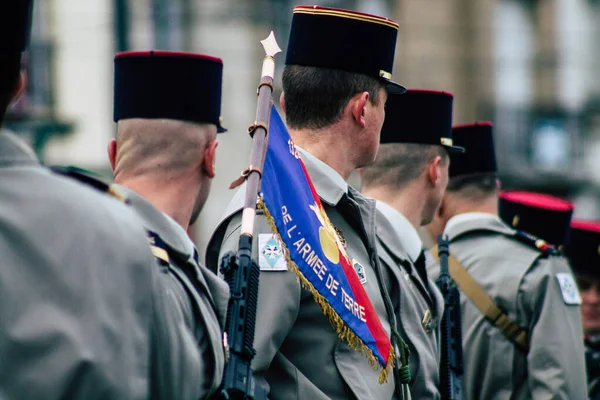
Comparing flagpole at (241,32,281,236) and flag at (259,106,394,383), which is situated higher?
flagpole at (241,32,281,236)

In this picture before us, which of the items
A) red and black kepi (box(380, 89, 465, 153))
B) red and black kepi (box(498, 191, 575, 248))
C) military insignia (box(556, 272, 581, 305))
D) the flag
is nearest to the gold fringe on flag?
the flag

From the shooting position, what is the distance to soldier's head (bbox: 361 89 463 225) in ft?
15.8

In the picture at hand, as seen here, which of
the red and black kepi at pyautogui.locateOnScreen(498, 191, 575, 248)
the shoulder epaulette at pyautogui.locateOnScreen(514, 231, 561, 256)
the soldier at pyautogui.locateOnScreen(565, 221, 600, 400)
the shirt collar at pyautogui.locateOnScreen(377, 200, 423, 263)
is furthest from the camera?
the soldier at pyautogui.locateOnScreen(565, 221, 600, 400)

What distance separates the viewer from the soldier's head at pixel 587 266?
653cm

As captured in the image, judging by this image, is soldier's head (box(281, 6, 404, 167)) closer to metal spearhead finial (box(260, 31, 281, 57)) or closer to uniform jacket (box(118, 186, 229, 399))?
metal spearhead finial (box(260, 31, 281, 57))

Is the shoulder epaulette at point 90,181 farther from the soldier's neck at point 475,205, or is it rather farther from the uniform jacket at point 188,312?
the soldier's neck at point 475,205

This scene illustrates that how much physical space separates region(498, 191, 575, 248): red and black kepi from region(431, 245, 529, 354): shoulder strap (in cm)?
84

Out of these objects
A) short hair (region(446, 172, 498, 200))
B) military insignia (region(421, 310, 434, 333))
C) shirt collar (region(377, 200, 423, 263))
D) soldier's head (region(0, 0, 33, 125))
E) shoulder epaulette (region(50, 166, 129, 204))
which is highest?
soldier's head (region(0, 0, 33, 125))

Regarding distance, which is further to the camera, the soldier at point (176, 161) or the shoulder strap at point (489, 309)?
the shoulder strap at point (489, 309)

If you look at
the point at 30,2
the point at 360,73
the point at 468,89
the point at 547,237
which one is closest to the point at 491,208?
the point at 547,237

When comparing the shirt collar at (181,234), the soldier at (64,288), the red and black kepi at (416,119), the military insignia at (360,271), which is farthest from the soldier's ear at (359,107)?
the soldier at (64,288)

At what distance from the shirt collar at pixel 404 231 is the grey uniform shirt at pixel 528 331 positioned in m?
0.72

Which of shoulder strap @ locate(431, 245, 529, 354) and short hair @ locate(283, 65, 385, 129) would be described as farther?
shoulder strap @ locate(431, 245, 529, 354)

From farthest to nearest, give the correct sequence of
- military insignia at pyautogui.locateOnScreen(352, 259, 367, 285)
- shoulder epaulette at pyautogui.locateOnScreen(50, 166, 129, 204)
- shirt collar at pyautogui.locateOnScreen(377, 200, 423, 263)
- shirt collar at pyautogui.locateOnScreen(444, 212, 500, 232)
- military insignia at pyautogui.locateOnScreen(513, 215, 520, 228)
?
military insignia at pyautogui.locateOnScreen(513, 215, 520, 228) → shirt collar at pyautogui.locateOnScreen(444, 212, 500, 232) → shirt collar at pyautogui.locateOnScreen(377, 200, 423, 263) → military insignia at pyautogui.locateOnScreen(352, 259, 367, 285) → shoulder epaulette at pyautogui.locateOnScreen(50, 166, 129, 204)
